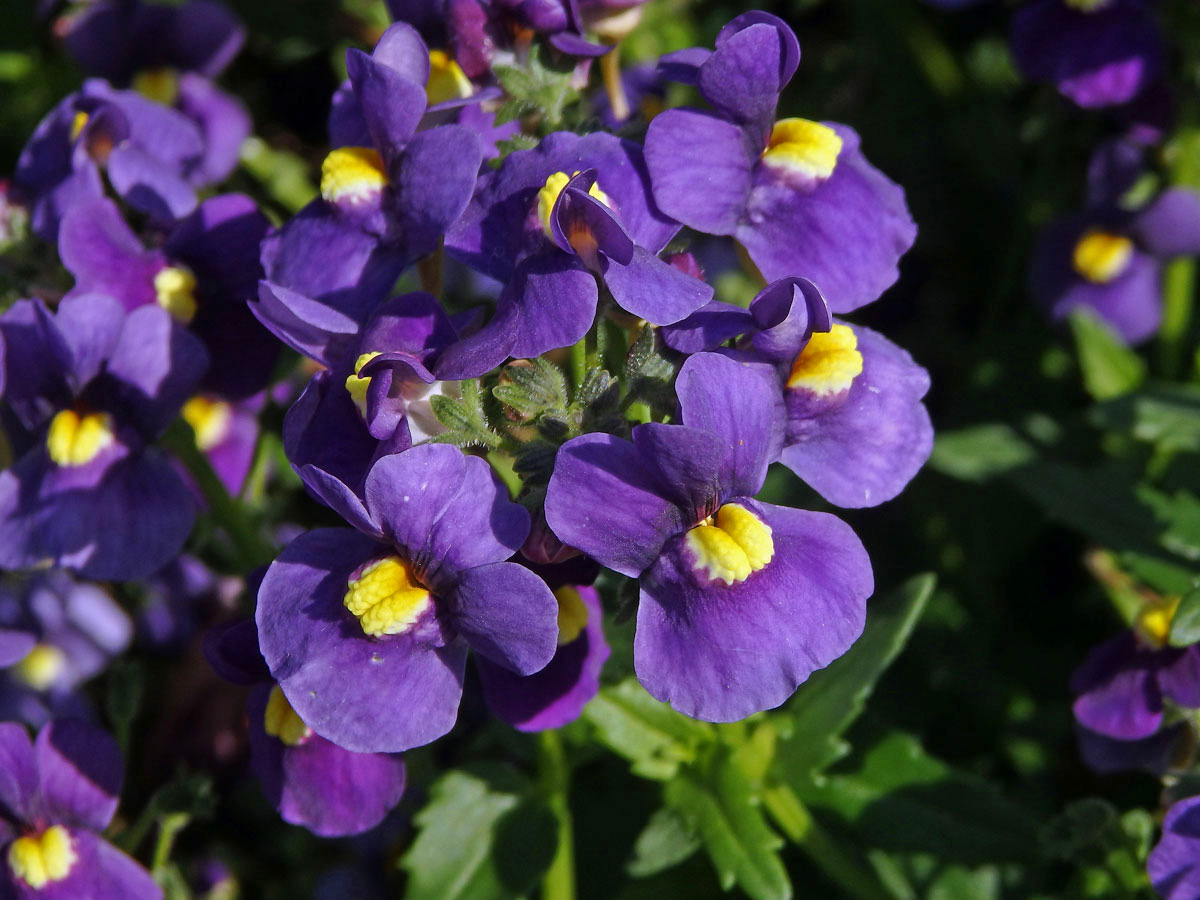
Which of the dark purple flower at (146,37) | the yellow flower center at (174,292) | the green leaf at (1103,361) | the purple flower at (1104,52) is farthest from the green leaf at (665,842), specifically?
the dark purple flower at (146,37)

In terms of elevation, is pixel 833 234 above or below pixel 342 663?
above

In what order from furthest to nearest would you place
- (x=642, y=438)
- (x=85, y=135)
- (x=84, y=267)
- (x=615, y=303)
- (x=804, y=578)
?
(x=85, y=135) < (x=84, y=267) < (x=615, y=303) < (x=804, y=578) < (x=642, y=438)

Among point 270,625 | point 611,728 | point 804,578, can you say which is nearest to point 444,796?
point 611,728

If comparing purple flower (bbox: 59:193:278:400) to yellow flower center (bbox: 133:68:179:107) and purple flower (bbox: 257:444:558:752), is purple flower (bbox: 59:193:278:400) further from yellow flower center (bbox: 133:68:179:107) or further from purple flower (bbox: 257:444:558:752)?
yellow flower center (bbox: 133:68:179:107)

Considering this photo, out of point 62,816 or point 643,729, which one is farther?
point 643,729

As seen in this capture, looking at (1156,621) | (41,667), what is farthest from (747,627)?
(41,667)

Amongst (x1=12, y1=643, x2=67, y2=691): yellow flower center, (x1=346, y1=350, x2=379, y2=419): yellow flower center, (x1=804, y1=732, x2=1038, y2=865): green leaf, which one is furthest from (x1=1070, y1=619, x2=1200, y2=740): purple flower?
(x1=12, y1=643, x2=67, y2=691): yellow flower center

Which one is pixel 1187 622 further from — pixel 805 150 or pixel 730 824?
pixel 805 150

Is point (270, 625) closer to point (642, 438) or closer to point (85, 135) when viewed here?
point (642, 438)
